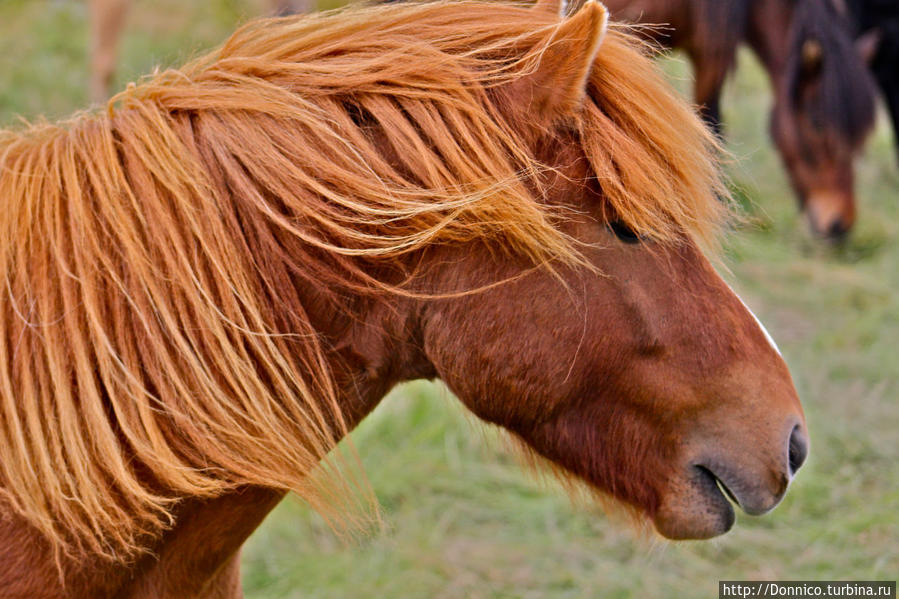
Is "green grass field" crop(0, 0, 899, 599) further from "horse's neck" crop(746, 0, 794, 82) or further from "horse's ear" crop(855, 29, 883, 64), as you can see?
"horse's ear" crop(855, 29, 883, 64)

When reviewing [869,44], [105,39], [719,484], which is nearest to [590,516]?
[719,484]

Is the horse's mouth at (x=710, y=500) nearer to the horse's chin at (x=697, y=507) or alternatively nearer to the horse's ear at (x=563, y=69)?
the horse's chin at (x=697, y=507)

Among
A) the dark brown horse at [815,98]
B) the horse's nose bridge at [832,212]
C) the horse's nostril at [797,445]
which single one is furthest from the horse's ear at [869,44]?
the horse's nostril at [797,445]

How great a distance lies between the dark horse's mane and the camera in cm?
488

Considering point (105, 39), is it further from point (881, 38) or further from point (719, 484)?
point (719, 484)

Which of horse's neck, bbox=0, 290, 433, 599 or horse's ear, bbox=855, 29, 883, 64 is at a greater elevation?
horse's neck, bbox=0, 290, 433, 599

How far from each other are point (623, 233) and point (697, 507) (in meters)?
0.42

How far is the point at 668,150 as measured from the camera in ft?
4.13

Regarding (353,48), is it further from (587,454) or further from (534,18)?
(587,454)

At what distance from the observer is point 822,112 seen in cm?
504

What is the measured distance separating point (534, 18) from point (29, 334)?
0.83 meters

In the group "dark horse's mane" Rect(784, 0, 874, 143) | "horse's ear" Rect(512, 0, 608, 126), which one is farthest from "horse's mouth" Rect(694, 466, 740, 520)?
"dark horse's mane" Rect(784, 0, 874, 143)

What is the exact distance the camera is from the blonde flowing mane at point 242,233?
1.15 meters

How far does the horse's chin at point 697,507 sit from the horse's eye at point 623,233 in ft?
1.15
